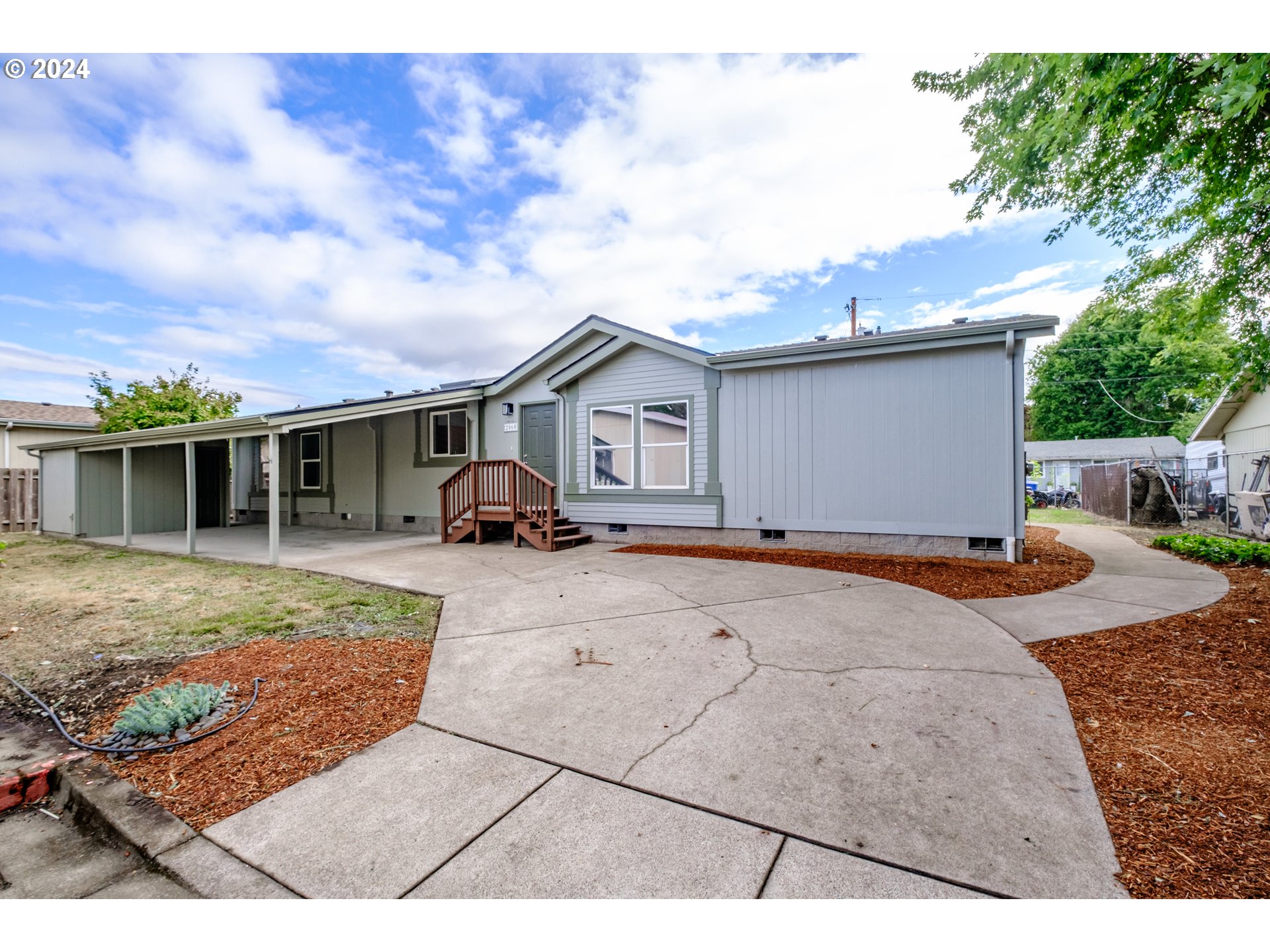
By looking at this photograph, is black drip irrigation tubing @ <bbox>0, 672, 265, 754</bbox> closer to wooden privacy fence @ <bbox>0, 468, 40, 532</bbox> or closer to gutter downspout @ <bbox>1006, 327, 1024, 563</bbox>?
gutter downspout @ <bbox>1006, 327, 1024, 563</bbox>

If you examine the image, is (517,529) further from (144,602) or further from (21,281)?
(21,281)

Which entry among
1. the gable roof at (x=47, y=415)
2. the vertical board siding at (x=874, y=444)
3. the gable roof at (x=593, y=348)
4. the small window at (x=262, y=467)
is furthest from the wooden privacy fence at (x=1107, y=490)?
the gable roof at (x=47, y=415)

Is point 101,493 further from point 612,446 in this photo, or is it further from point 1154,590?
point 1154,590

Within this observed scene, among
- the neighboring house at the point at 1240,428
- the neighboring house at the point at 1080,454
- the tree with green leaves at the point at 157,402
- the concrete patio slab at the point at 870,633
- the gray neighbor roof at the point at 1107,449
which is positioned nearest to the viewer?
the concrete patio slab at the point at 870,633

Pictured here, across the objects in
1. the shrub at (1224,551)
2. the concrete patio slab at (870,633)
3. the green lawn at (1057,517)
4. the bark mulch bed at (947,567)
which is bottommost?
the green lawn at (1057,517)

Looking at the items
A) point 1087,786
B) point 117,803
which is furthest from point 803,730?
point 117,803

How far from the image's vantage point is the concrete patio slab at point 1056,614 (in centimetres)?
→ 404

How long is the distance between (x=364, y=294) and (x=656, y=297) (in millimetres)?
8163

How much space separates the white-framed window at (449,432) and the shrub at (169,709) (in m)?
8.58

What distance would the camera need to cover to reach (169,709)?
2582 mm

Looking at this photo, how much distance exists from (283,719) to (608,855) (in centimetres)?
201

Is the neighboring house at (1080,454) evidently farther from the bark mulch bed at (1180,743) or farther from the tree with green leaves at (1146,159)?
the bark mulch bed at (1180,743)

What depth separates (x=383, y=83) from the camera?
4523 mm

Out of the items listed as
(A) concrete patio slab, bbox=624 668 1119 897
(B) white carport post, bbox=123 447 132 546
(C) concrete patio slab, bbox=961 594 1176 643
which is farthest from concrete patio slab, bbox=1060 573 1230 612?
(B) white carport post, bbox=123 447 132 546
